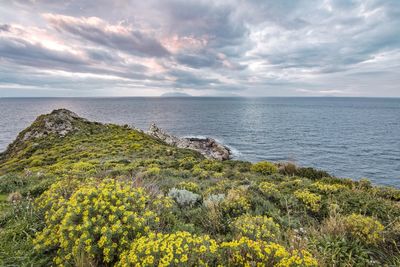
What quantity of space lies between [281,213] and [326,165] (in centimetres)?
2881

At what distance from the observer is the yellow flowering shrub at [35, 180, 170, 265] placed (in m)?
3.22

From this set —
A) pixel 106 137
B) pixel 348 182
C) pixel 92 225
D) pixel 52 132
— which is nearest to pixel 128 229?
pixel 92 225

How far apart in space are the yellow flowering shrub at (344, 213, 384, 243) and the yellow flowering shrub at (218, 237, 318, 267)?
207 cm

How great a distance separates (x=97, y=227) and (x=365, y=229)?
5064 mm

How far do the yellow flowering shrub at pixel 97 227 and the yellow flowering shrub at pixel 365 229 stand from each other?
13.2 ft

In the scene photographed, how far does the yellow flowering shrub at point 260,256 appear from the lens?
284cm

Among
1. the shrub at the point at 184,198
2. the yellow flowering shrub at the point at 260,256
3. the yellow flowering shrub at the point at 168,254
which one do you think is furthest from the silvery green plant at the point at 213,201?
the yellow flowering shrub at the point at 168,254

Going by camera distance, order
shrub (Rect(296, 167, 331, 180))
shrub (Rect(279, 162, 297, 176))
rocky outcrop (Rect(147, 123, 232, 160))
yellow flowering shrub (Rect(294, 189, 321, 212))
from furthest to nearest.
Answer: rocky outcrop (Rect(147, 123, 232, 160)) → shrub (Rect(279, 162, 297, 176)) → shrub (Rect(296, 167, 331, 180)) → yellow flowering shrub (Rect(294, 189, 321, 212))

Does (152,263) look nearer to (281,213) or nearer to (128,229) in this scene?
(128,229)

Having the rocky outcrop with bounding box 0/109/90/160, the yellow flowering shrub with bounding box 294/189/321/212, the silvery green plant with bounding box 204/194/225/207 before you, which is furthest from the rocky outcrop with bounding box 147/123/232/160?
the silvery green plant with bounding box 204/194/225/207

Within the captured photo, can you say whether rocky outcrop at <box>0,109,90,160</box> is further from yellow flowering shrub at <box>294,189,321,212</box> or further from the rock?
yellow flowering shrub at <box>294,189,321,212</box>

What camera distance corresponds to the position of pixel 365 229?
174 inches

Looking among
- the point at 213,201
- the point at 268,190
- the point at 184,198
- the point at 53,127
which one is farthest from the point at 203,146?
the point at 213,201

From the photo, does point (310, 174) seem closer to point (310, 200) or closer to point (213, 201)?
point (310, 200)
